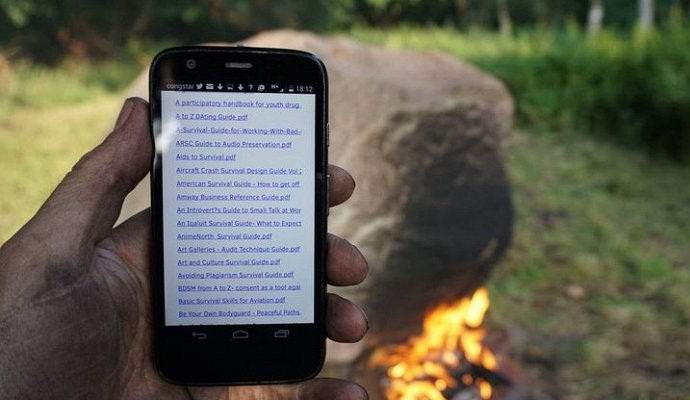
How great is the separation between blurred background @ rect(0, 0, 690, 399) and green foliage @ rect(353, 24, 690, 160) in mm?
21

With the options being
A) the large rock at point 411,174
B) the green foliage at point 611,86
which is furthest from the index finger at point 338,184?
the green foliage at point 611,86

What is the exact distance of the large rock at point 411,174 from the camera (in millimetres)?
4262

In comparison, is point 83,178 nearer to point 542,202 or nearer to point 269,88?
point 269,88

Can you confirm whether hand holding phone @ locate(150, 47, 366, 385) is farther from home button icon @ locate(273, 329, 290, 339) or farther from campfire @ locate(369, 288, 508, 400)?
campfire @ locate(369, 288, 508, 400)

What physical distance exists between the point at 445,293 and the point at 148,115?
9.98 feet

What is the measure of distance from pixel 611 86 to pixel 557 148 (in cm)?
137

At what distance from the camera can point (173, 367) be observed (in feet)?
6.58

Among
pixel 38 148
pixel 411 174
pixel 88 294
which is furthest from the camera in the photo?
pixel 38 148

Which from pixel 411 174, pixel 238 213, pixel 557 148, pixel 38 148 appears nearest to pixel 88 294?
pixel 238 213

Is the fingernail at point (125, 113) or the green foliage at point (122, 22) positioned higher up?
the fingernail at point (125, 113)

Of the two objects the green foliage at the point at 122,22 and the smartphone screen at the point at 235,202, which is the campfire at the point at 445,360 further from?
the green foliage at the point at 122,22

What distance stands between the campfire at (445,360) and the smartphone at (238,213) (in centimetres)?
201

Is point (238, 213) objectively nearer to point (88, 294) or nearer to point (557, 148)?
point (88, 294)

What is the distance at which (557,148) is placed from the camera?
9.99m
